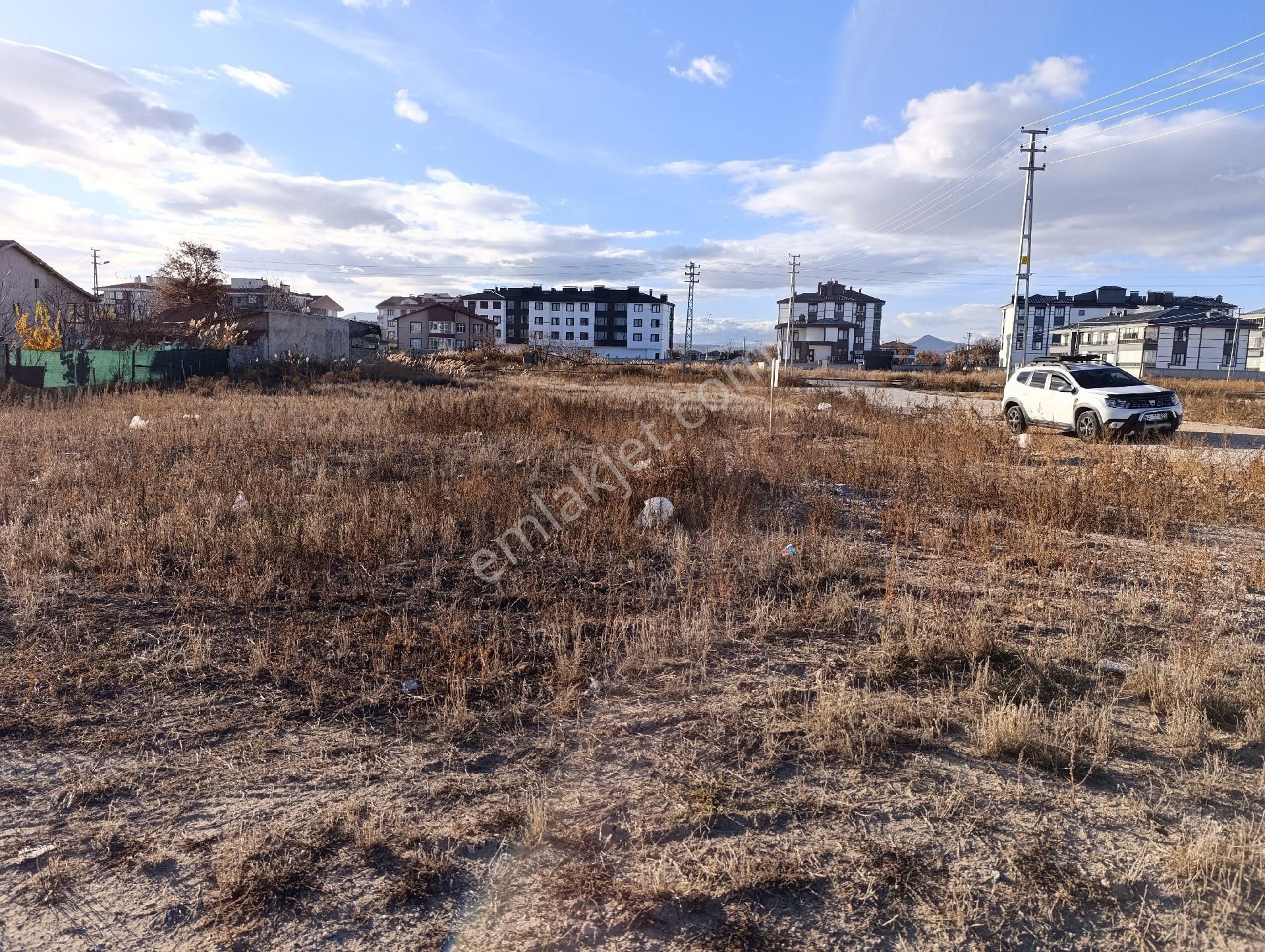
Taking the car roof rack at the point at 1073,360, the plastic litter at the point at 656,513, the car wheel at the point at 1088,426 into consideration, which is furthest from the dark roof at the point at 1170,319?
the plastic litter at the point at 656,513

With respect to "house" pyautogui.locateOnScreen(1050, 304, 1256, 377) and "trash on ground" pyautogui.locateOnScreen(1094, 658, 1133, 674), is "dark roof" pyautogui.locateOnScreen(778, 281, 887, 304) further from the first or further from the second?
"trash on ground" pyautogui.locateOnScreen(1094, 658, 1133, 674)

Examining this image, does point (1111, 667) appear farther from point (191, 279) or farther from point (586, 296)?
point (586, 296)

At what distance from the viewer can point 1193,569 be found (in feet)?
19.6

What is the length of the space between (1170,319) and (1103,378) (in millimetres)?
67471

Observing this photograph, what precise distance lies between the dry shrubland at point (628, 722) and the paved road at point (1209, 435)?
3.39 meters

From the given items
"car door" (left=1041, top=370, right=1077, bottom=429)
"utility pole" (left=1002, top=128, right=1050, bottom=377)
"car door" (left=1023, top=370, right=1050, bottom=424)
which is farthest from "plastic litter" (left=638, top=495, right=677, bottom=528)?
"utility pole" (left=1002, top=128, right=1050, bottom=377)

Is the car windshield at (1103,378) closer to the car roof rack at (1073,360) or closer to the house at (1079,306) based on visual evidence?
the car roof rack at (1073,360)

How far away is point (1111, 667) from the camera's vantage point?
14.1ft

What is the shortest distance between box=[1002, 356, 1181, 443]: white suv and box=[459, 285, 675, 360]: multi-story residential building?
86769mm

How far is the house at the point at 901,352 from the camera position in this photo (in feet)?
278

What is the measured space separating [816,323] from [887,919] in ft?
313

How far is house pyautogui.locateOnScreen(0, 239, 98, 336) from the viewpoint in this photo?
3416 cm

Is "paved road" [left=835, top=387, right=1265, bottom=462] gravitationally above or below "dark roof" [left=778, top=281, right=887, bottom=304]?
below

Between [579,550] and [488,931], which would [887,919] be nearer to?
[488,931]
